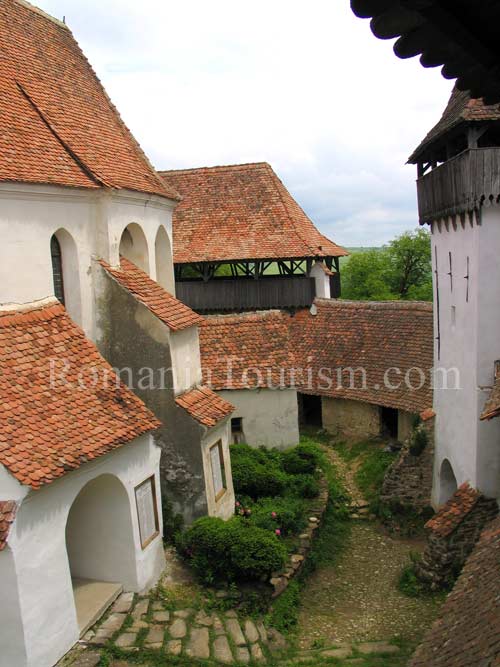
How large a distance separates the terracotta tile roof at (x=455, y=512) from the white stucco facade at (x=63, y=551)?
6.88 m

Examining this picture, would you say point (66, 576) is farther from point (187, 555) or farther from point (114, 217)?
point (114, 217)

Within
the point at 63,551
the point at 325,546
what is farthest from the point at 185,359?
the point at 325,546

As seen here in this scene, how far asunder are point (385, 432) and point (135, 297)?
13.5m

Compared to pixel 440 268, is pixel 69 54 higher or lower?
higher

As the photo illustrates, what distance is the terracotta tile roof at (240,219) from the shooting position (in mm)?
31406

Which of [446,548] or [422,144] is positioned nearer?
[446,548]

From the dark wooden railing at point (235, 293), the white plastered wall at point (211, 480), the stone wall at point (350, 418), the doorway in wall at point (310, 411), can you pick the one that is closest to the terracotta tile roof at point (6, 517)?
the white plastered wall at point (211, 480)

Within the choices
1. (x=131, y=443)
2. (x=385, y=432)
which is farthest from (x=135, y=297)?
(x=385, y=432)

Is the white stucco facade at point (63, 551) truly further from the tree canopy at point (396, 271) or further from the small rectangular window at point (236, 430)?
the tree canopy at point (396, 271)

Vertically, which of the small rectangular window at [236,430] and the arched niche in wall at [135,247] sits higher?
the arched niche in wall at [135,247]

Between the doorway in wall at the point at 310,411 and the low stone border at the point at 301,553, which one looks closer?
the low stone border at the point at 301,553

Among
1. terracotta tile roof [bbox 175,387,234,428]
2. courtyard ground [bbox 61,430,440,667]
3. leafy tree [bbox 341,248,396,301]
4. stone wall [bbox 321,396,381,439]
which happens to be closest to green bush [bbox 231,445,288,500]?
courtyard ground [bbox 61,430,440,667]

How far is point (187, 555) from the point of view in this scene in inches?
588

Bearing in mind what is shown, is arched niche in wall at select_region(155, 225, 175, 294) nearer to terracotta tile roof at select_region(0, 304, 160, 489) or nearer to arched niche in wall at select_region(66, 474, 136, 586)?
terracotta tile roof at select_region(0, 304, 160, 489)
